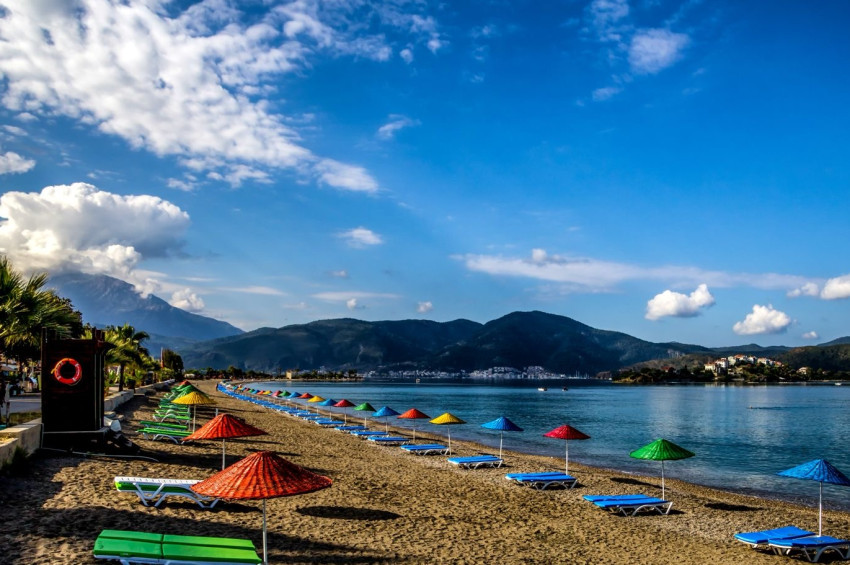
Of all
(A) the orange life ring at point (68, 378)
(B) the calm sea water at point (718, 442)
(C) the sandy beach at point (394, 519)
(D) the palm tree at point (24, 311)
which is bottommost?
(B) the calm sea water at point (718, 442)

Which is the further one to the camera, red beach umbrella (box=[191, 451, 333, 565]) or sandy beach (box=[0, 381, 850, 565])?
sandy beach (box=[0, 381, 850, 565])

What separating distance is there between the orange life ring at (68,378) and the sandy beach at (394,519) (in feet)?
6.49

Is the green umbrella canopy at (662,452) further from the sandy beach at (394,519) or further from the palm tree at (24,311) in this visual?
the palm tree at (24,311)

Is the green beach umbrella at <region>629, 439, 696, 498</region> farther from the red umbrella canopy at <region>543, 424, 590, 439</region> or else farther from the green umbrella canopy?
the red umbrella canopy at <region>543, 424, 590, 439</region>

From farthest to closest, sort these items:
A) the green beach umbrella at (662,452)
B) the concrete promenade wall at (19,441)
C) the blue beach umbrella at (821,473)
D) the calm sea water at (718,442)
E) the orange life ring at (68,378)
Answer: the calm sea water at (718,442), the orange life ring at (68,378), the green beach umbrella at (662,452), the concrete promenade wall at (19,441), the blue beach umbrella at (821,473)

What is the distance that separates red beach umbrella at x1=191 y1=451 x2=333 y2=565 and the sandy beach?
2.23 metres

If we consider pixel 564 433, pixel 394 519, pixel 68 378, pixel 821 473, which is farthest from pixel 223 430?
pixel 821 473

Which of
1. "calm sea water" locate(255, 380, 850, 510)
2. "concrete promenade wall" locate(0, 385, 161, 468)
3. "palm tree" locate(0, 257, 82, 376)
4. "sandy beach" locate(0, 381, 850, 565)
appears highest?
"palm tree" locate(0, 257, 82, 376)

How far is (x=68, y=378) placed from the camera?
55.1 feet

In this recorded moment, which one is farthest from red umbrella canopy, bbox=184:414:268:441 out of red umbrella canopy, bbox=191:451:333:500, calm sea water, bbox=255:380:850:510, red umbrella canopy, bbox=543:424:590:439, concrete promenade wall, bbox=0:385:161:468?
calm sea water, bbox=255:380:850:510

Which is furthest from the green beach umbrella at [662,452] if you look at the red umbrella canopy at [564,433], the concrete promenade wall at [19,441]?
the concrete promenade wall at [19,441]

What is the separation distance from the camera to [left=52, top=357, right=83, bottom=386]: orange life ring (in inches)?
659

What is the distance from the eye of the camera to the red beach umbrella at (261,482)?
819cm

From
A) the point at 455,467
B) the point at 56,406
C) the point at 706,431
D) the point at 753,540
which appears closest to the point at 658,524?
the point at 753,540
